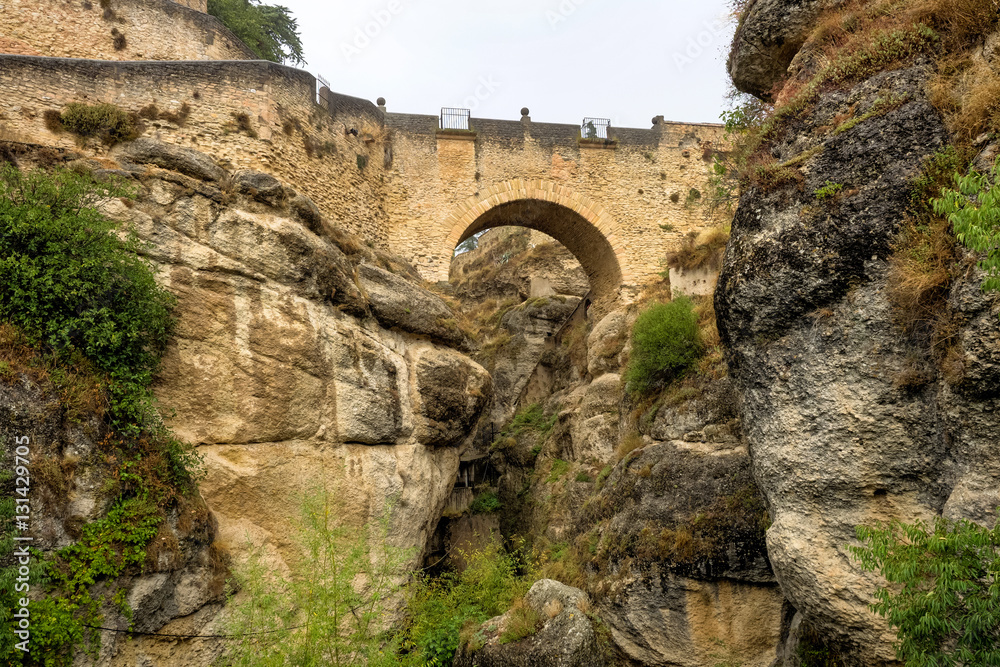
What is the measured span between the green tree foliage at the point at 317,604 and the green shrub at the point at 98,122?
712cm

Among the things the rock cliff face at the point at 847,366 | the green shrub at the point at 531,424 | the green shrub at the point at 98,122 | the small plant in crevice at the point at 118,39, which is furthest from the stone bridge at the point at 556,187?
the rock cliff face at the point at 847,366

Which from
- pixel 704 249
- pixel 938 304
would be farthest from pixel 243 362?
pixel 704 249

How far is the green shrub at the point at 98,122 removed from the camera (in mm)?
10500

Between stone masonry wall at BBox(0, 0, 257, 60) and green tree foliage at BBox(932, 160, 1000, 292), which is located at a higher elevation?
stone masonry wall at BBox(0, 0, 257, 60)

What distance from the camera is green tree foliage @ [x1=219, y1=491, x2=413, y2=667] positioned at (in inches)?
268

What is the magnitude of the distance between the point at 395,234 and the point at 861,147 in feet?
37.9

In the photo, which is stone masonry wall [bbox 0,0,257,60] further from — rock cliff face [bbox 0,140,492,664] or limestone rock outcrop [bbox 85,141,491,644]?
limestone rock outcrop [bbox 85,141,491,644]

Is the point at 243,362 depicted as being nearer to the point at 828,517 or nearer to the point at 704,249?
the point at 828,517

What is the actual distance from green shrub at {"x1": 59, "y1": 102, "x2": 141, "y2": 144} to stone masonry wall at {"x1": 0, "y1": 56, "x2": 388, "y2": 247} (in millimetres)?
171

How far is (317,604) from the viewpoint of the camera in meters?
7.04

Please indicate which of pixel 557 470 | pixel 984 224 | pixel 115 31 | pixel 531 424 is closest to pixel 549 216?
pixel 531 424

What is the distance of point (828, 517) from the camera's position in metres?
5.45

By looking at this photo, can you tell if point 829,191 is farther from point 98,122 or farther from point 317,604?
point 98,122

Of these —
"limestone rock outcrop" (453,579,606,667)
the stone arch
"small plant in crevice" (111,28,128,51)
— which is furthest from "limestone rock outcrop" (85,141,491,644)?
"small plant in crevice" (111,28,128,51)
